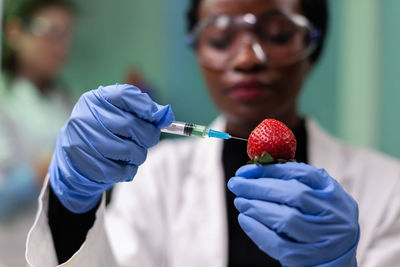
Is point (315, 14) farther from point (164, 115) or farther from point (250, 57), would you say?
point (164, 115)

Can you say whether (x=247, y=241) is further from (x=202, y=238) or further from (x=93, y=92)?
(x=93, y=92)

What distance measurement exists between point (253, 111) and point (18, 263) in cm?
129

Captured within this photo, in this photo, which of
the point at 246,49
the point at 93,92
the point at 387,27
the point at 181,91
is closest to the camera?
the point at 93,92

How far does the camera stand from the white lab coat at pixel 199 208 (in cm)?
105

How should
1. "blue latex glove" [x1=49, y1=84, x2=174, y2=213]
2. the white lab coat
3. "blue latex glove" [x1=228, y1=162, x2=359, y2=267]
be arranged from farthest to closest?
1. the white lab coat
2. "blue latex glove" [x1=49, y1=84, x2=174, y2=213]
3. "blue latex glove" [x1=228, y1=162, x2=359, y2=267]

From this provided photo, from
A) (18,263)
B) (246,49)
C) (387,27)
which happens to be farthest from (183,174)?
(387,27)

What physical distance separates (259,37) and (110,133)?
1.71 feet

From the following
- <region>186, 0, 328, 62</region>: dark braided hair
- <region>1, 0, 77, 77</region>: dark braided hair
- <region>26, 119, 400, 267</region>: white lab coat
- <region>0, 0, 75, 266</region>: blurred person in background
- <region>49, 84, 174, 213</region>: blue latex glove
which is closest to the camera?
<region>49, 84, 174, 213</region>: blue latex glove

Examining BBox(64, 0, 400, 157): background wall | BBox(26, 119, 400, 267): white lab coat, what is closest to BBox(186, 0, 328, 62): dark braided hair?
BBox(26, 119, 400, 267): white lab coat

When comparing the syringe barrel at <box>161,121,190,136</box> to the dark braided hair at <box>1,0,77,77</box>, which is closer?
the syringe barrel at <box>161,121,190,136</box>

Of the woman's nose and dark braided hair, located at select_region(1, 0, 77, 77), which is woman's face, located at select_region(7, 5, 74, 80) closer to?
dark braided hair, located at select_region(1, 0, 77, 77)

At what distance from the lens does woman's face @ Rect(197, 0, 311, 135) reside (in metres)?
1.08

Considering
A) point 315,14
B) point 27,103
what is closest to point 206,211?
point 315,14

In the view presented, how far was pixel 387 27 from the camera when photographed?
6.39 feet
